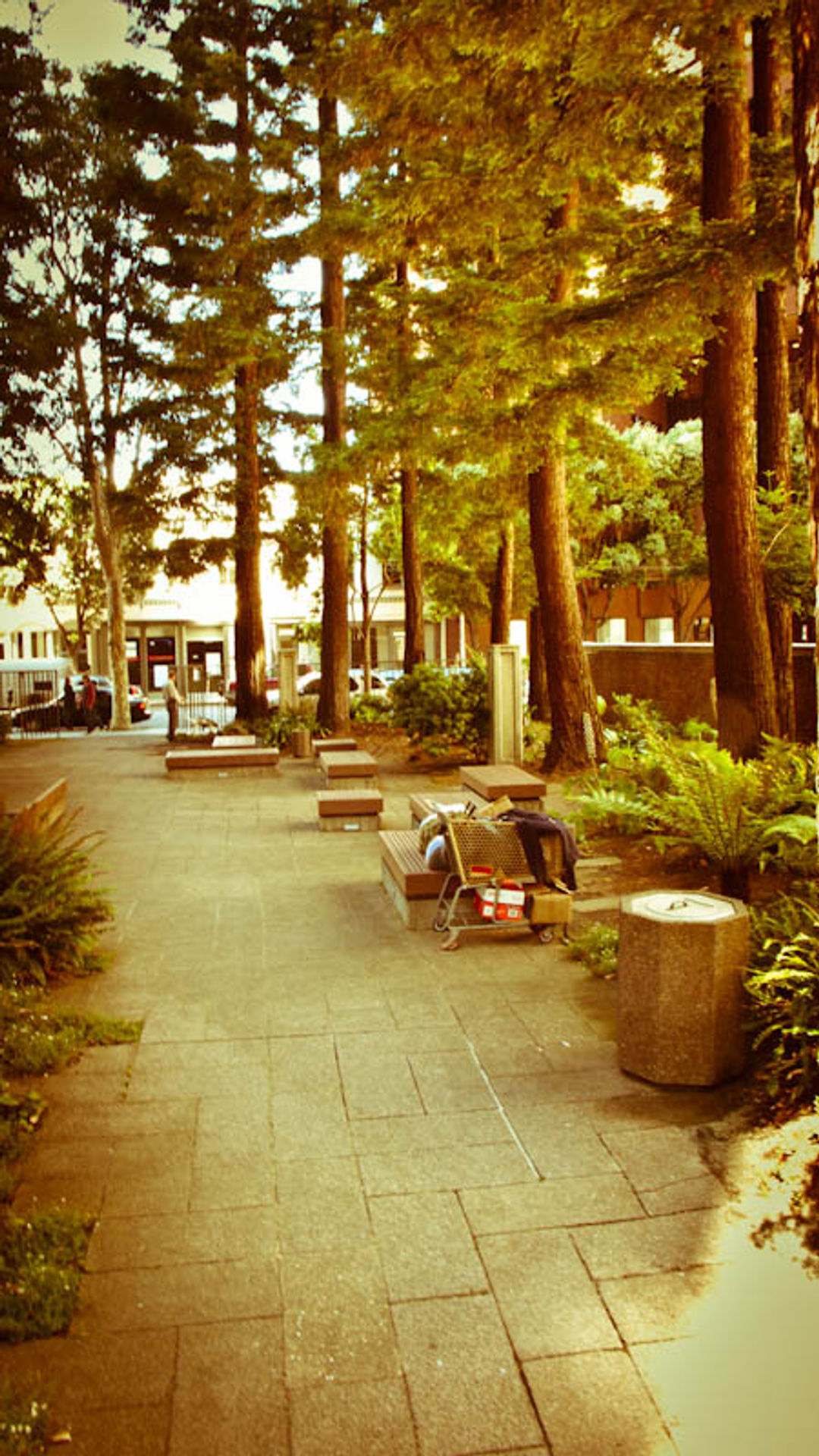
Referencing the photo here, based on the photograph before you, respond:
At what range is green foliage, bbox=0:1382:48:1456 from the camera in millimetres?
2754

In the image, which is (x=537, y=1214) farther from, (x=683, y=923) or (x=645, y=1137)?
(x=683, y=923)

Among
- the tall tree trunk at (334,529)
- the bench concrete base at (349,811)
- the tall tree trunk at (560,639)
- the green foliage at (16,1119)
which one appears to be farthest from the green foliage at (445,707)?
the green foliage at (16,1119)

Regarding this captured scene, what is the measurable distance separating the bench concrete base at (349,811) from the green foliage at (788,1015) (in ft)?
21.9

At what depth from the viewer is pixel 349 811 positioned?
11.9 meters

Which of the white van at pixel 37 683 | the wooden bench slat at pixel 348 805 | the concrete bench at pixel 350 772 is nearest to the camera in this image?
the wooden bench slat at pixel 348 805

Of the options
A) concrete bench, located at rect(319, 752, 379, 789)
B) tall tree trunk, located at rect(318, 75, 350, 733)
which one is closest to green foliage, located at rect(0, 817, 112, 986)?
concrete bench, located at rect(319, 752, 379, 789)

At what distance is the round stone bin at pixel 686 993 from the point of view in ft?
16.0

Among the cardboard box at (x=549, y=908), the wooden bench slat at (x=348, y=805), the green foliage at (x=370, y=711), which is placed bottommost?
the cardboard box at (x=549, y=908)

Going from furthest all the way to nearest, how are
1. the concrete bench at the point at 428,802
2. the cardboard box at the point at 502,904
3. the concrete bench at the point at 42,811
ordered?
the concrete bench at the point at 428,802, the concrete bench at the point at 42,811, the cardboard box at the point at 502,904

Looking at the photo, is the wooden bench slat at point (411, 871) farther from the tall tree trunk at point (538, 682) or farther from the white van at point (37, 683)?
the white van at point (37, 683)

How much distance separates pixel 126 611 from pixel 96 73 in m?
42.5

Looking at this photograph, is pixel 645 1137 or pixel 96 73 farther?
pixel 96 73

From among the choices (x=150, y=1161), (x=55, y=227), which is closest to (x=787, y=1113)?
(x=150, y=1161)

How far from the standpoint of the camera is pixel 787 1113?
4574 mm
